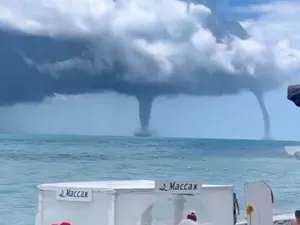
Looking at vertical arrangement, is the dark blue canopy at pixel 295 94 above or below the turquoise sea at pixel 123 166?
below

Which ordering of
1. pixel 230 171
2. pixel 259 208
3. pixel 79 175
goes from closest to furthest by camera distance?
pixel 259 208 < pixel 79 175 < pixel 230 171

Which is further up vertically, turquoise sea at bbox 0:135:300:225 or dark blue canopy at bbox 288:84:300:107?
turquoise sea at bbox 0:135:300:225

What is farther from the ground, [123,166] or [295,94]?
[123,166]

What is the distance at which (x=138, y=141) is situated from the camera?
87.6 metres

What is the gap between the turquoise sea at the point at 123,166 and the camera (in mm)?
35281

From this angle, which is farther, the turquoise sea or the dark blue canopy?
the turquoise sea

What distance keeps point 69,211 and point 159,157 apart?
59.0 meters

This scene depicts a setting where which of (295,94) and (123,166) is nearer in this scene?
(295,94)

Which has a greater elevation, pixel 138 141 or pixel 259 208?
pixel 138 141

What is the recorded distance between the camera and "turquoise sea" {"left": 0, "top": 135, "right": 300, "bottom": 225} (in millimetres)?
35281

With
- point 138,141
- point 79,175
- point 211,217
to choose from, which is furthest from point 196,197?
point 138,141

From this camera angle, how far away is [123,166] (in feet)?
179

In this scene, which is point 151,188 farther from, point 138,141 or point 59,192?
point 138,141

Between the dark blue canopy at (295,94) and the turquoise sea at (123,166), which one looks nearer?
the dark blue canopy at (295,94)
